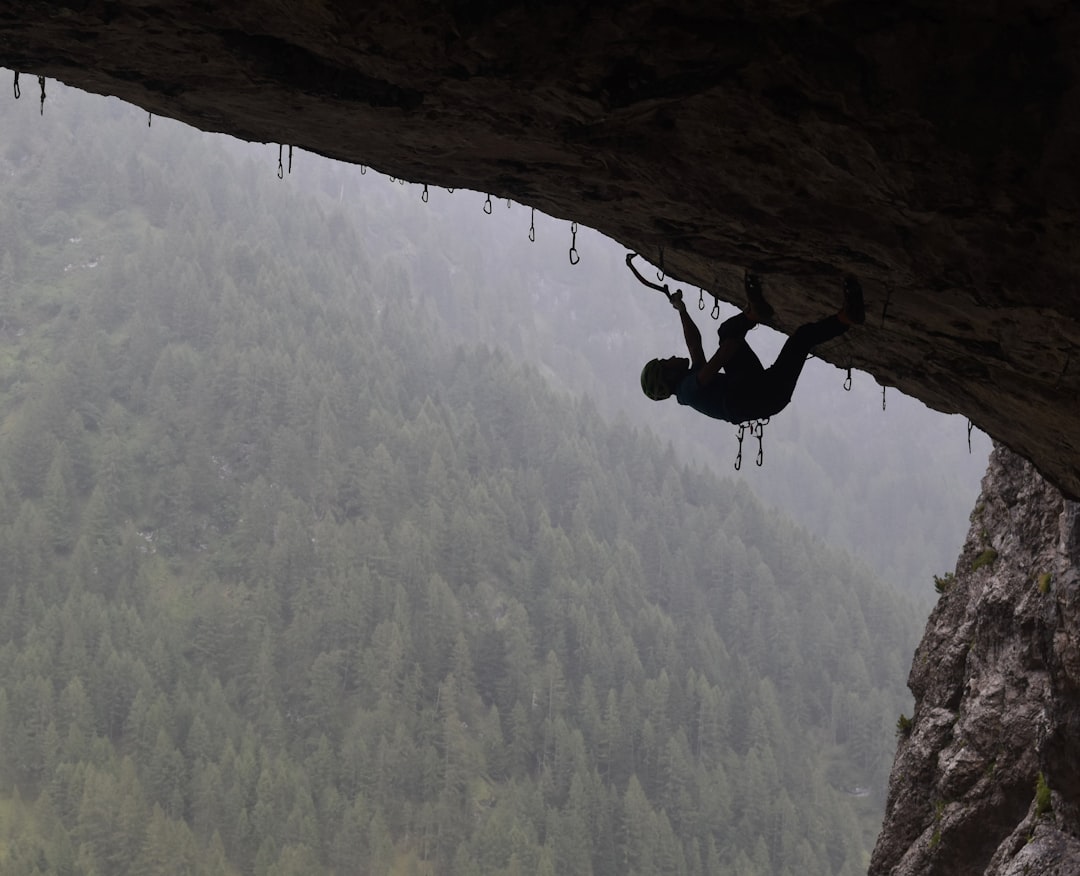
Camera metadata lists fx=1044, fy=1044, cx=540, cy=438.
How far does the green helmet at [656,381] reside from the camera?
9.97 meters

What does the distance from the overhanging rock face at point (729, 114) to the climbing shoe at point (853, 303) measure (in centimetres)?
12

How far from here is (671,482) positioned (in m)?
169

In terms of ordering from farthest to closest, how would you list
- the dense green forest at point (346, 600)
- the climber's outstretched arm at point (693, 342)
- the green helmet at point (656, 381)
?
the dense green forest at point (346, 600), the green helmet at point (656, 381), the climber's outstretched arm at point (693, 342)

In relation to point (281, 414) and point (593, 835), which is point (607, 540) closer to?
point (281, 414)

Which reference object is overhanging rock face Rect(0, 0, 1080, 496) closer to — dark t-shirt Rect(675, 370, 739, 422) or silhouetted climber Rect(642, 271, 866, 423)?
silhouetted climber Rect(642, 271, 866, 423)

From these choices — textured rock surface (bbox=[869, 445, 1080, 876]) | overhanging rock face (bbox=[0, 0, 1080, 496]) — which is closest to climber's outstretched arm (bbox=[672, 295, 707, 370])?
overhanging rock face (bbox=[0, 0, 1080, 496])

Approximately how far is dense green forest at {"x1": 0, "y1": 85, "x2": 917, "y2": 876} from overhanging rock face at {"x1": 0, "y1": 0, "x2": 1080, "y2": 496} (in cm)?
8197

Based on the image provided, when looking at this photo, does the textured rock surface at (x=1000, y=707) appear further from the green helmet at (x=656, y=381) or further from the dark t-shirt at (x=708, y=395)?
the green helmet at (x=656, y=381)

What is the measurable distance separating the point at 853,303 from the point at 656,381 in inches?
91.0

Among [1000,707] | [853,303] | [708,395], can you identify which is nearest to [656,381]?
[708,395]

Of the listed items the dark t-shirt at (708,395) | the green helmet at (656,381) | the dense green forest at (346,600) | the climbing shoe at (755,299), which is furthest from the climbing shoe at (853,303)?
the dense green forest at (346,600)

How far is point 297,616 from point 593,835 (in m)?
44.6

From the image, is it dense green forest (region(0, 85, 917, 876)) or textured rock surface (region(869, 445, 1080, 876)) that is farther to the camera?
dense green forest (region(0, 85, 917, 876))

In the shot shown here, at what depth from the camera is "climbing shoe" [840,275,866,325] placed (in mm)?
8172
